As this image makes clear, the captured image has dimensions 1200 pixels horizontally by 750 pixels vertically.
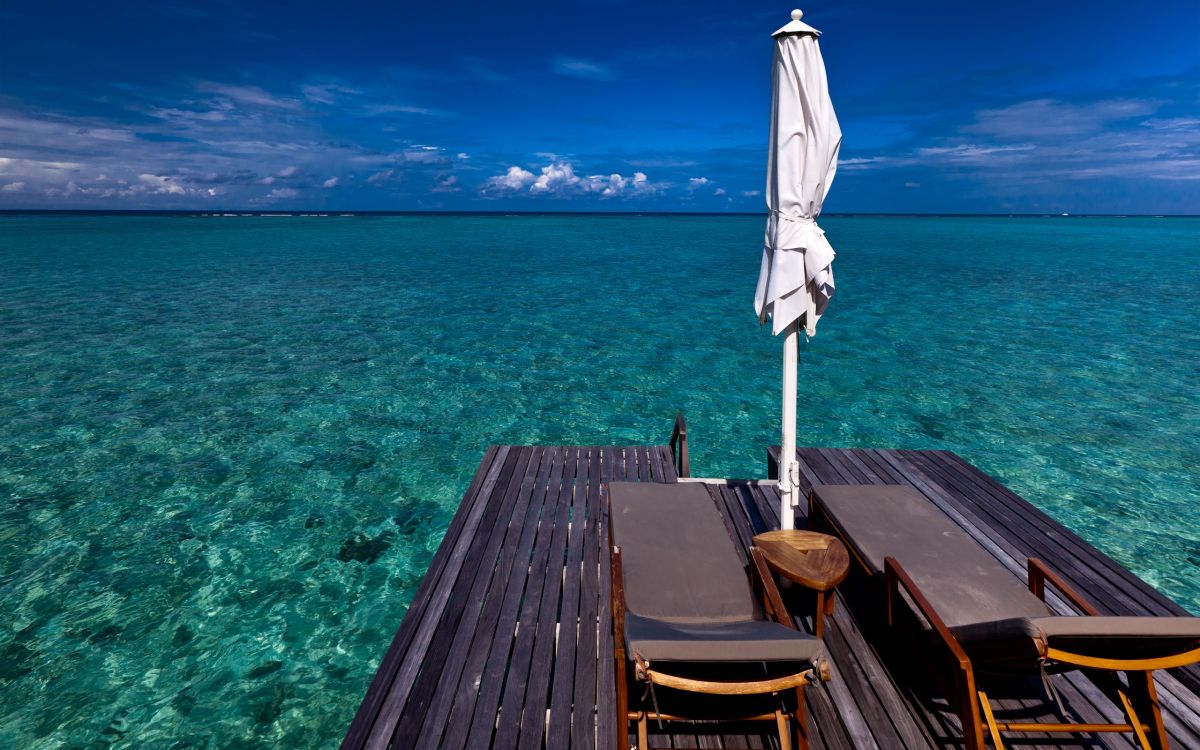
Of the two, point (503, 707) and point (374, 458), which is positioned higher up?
point (503, 707)

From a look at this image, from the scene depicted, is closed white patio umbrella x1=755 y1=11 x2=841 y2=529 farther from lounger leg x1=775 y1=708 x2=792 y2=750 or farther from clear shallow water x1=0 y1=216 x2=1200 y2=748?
clear shallow water x1=0 y1=216 x2=1200 y2=748

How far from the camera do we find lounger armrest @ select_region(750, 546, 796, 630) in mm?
3166

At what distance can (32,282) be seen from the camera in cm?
2805

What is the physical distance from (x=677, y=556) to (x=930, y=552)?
171cm

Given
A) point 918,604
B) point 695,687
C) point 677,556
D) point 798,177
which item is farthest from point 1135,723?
point 798,177

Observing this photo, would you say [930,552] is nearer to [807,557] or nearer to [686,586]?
[807,557]

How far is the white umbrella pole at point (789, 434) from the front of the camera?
4.02 m

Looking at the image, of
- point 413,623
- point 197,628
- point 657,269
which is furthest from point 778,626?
point 657,269

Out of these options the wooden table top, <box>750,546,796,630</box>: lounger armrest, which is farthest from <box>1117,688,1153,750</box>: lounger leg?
<box>750,546,796,630</box>: lounger armrest

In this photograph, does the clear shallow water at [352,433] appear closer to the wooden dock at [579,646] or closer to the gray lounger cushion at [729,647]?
the wooden dock at [579,646]

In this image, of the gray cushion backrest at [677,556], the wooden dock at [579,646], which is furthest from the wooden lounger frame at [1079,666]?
the gray cushion backrest at [677,556]

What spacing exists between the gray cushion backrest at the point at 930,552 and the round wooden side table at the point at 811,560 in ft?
0.63

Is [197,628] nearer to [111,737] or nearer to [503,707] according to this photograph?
[111,737]

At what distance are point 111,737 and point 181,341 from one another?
49.1ft
